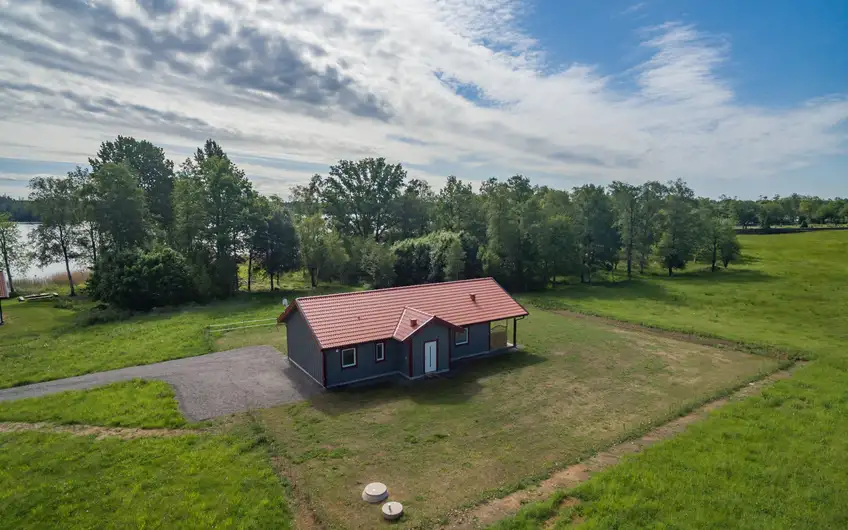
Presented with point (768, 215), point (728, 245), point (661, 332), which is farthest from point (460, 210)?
point (768, 215)

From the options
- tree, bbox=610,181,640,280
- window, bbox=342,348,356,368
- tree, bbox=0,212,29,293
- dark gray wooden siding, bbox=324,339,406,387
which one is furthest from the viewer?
tree, bbox=610,181,640,280

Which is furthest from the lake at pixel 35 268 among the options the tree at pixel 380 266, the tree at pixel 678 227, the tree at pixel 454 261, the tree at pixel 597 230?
the tree at pixel 678 227

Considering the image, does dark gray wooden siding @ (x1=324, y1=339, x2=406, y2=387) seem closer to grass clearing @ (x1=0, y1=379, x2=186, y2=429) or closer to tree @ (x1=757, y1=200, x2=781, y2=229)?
grass clearing @ (x1=0, y1=379, x2=186, y2=429)

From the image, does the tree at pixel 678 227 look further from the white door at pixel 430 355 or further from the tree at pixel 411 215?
the white door at pixel 430 355

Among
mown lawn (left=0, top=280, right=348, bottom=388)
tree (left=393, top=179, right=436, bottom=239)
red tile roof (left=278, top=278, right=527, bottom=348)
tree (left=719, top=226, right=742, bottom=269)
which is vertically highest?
tree (left=393, top=179, right=436, bottom=239)

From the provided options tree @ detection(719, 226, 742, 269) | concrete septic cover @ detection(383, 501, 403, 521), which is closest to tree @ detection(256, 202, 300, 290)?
concrete septic cover @ detection(383, 501, 403, 521)
